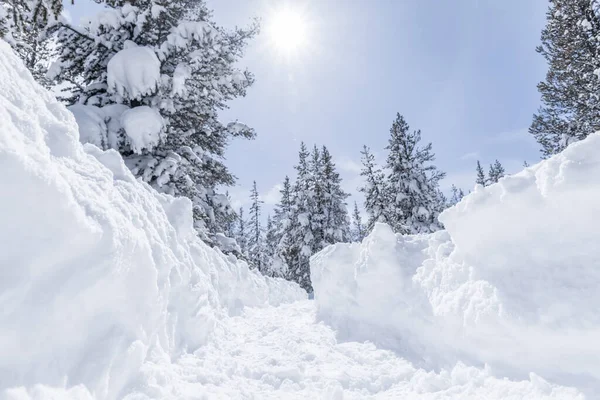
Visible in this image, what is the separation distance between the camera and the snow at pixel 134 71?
8.10 metres

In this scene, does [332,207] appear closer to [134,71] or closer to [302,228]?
[302,228]

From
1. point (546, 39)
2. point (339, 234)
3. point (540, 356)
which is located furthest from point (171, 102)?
point (339, 234)

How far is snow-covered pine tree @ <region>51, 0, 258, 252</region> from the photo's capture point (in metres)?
8.20

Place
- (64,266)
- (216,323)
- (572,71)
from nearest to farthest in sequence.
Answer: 1. (64,266)
2. (216,323)
3. (572,71)

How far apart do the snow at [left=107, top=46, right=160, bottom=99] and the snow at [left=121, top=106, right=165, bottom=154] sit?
20.0 inches

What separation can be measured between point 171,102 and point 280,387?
7732 mm

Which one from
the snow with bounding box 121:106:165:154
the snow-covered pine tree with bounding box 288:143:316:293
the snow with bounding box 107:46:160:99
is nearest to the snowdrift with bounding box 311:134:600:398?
the snow with bounding box 121:106:165:154

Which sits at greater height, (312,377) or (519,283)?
(519,283)

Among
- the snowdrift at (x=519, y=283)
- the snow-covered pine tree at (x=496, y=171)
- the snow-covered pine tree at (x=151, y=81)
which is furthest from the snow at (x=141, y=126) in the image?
the snow-covered pine tree at (x=496, y=171)

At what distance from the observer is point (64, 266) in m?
2.54

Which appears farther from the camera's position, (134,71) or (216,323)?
(134,71)

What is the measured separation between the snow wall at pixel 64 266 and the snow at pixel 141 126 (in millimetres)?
4069

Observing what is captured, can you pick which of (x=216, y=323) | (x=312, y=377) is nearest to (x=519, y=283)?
(x=312, y=377)

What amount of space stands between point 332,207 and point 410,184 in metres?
7.13
